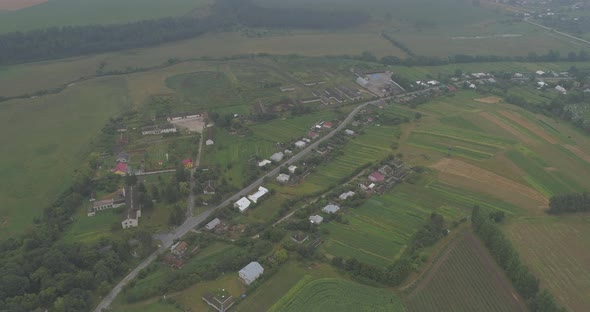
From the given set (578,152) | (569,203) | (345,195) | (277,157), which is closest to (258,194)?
(277,157)

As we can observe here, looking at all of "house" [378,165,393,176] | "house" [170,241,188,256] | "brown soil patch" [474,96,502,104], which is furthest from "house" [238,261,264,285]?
"brown soil patch" [474,96,502,104]

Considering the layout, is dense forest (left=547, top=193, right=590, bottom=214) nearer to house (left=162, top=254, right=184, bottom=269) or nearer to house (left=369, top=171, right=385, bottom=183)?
house (left=369, top=171, right=385, bottom=183)

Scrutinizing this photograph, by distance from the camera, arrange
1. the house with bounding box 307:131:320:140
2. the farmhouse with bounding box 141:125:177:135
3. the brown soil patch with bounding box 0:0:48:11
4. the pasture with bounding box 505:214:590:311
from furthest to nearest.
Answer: the brown soil patch with bounding box 0:0:48:11, the farmhouse with bounding box 141:125:177:135, the house with bounding box 307:131:320:140, the pasture with bounding box 505:214:590:311

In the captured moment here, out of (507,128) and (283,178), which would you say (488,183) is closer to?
(507,128)

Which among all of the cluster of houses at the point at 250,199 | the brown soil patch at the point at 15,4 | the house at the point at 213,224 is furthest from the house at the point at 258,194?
the brown soil patch at the point at 15,4

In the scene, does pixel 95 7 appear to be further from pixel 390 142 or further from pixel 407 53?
pixel 390 142

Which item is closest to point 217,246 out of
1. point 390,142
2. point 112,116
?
point 390,142
